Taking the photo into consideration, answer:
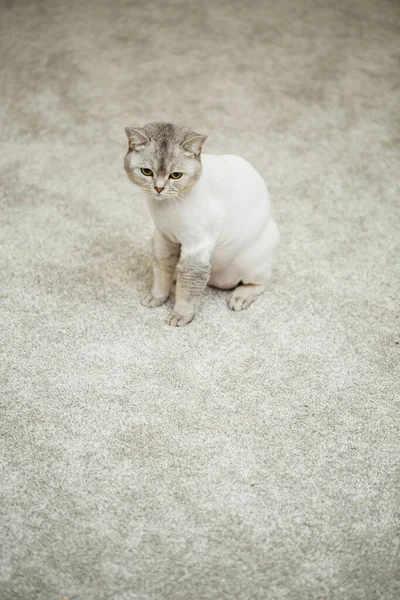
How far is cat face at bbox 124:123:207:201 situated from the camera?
1.16m

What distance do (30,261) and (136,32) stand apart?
1.73m

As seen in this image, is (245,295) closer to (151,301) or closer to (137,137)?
(151,301)

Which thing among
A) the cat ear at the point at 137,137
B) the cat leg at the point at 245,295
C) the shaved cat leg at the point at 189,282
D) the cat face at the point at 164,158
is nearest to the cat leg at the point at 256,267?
the cat leg at the point at 245,295

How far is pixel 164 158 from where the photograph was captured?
3.78ft

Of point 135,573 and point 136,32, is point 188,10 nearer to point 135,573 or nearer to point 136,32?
point 136,32

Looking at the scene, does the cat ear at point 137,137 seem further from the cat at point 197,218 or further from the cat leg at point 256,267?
the cat leg at point 256,267

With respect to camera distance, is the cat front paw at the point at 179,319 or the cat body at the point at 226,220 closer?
the cat body at the point at 226,220

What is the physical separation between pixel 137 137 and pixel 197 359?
22.1 inches

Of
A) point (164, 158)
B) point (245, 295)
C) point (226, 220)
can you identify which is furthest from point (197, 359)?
point (164, 158)

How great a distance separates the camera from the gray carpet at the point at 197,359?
98 centimetres

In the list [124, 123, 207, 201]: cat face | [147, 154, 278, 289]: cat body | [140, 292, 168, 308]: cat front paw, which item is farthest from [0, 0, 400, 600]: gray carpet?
[124, 123, 207, 201]: cat face

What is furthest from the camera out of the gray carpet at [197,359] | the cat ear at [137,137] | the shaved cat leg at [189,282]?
the shaved cat leg at [189,282]

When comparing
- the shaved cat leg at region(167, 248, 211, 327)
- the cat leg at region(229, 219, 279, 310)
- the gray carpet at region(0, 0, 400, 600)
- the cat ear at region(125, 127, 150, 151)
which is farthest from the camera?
the cat leg at region(229, 219, 279, 310)

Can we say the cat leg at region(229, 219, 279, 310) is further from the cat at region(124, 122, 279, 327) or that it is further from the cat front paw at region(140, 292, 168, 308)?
the cat front paw at region(140, 292, 168, 308)
